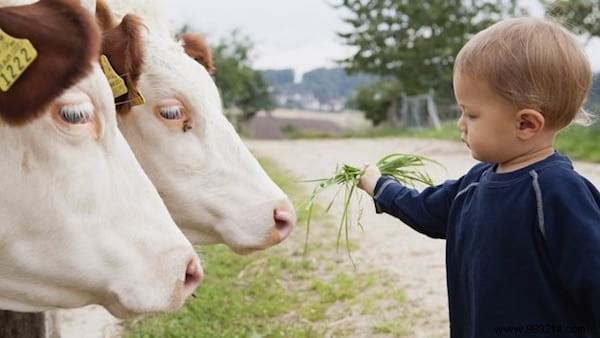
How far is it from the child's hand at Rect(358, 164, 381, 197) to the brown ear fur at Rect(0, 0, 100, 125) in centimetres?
104

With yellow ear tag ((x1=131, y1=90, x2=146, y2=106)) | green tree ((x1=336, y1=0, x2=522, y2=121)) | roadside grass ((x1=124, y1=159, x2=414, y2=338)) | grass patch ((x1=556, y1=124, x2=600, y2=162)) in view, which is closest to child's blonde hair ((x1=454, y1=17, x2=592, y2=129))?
yellow ear tag ((x1=131, y1=90, x2=146, y2=106))

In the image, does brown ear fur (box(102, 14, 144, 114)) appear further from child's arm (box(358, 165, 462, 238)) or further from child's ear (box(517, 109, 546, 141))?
child's ear (box(517, 109, 546, 141))

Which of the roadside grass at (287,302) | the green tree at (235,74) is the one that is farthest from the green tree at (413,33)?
the roadside grass at (287,302)

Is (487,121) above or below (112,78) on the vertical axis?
above

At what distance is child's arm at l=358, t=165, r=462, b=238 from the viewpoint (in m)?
2.48

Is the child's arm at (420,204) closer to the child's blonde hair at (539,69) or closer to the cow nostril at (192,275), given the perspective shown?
the child's blonde hair at (539,69)

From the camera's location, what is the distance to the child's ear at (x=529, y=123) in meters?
2.04

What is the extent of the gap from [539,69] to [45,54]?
1.25 meters

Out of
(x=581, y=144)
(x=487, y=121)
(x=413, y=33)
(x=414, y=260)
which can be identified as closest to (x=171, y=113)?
(x=487, y=121)

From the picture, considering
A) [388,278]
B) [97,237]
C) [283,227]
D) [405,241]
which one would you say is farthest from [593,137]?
[97,237]

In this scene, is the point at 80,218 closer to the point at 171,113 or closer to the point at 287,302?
the point at 171,113

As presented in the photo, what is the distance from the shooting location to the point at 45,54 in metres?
1.93

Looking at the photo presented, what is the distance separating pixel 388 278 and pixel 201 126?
8.97 ft

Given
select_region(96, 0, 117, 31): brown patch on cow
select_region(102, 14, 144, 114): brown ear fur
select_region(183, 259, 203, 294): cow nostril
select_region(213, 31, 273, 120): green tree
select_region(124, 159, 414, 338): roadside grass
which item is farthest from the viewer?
select_region(213, 31, 273, 120): green tree
